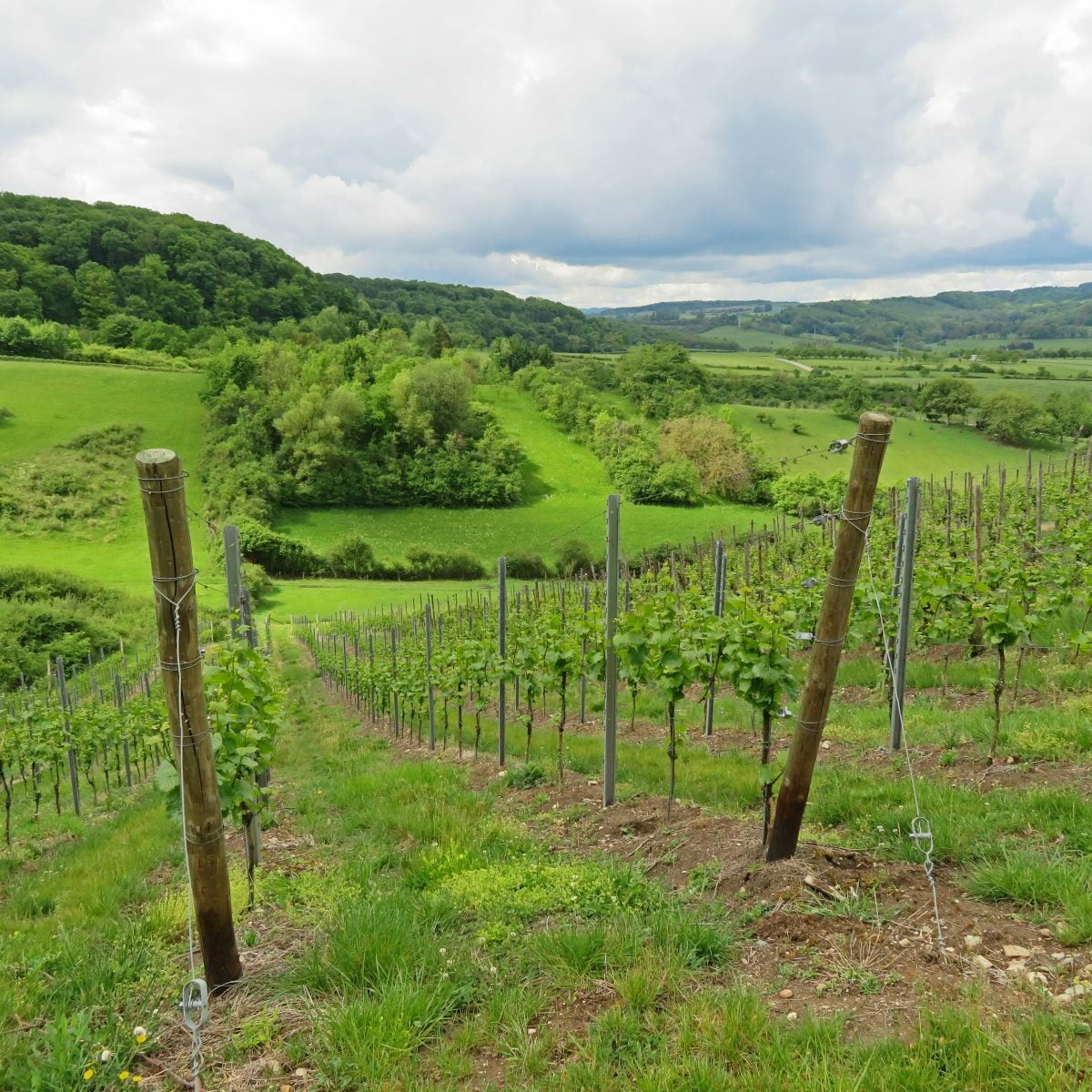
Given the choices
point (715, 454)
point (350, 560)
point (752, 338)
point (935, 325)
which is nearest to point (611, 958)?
point (350, 560)

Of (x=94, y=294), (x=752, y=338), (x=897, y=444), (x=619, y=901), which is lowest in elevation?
(x=897, y=444)

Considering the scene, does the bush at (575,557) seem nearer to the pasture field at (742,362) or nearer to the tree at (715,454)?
the tree at (715,454)

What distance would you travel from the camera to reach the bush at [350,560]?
50719 millimetres

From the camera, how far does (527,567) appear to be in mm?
47812

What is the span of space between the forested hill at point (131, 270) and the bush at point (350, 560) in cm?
5910

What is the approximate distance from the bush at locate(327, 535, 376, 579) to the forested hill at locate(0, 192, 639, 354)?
51633 millimetres

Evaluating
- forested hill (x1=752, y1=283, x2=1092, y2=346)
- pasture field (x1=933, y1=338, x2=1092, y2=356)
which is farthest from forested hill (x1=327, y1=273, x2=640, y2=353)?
pasture field (x1=933, y1=338, x2=1092, y2=356)

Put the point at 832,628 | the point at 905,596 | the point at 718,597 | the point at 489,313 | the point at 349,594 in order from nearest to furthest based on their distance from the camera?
the point at 832,628, the point at 905,596, the point at 718,597, the point at 349,594, the point at 489,313

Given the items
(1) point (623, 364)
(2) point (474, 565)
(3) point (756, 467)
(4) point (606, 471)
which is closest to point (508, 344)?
(1) point (623, 364)

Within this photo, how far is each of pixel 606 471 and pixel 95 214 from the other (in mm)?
85272

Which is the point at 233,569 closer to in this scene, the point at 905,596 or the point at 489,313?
the point at 905,596

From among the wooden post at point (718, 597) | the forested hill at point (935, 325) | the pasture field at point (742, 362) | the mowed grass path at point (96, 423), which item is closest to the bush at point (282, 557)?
the mowed grass path at point (96, 423)

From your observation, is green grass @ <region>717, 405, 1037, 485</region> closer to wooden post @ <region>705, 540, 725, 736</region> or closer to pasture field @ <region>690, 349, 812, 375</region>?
pasture field @ <region>690, 349, 812, 375</region>

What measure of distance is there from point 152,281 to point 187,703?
110413mm
